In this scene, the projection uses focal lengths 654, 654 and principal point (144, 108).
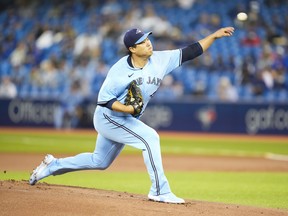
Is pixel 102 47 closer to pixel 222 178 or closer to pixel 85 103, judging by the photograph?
pixel 85 103

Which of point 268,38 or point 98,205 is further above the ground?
point 268,38

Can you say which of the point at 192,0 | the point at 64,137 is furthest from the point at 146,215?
the point at 192,0

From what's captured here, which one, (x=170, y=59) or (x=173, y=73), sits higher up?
(x=173, y=73)

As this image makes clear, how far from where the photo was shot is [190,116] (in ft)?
72.8

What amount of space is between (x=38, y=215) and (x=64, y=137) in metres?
14.8

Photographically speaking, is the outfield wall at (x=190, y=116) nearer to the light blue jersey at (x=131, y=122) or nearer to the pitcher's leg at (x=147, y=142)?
the light blue jersey at (x=131, y=122)

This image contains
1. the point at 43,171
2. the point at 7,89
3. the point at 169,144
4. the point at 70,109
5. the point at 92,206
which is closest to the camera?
the point at 92,206

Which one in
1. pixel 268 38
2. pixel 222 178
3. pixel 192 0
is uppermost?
pixel 192 0

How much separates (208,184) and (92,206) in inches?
177

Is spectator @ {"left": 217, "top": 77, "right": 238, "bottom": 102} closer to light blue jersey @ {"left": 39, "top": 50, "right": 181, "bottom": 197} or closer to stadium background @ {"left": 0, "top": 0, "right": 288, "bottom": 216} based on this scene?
stadium background @ {"left": 0, "top": 0, "right": 288, "bottom": 216}

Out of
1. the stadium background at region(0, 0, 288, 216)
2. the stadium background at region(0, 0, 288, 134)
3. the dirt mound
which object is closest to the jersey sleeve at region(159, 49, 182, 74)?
the dirt mound

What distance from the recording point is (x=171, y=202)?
7.25 meters

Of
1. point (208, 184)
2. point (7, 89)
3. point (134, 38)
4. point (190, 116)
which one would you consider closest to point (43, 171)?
point (134, 38)

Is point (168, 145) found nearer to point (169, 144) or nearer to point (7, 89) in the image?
point (169, 144)
